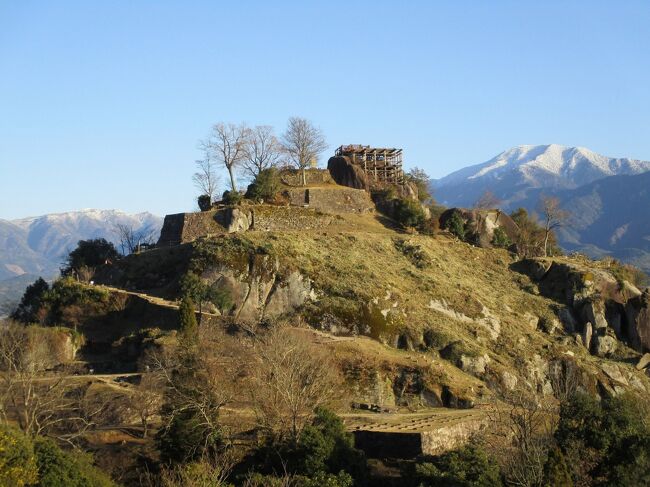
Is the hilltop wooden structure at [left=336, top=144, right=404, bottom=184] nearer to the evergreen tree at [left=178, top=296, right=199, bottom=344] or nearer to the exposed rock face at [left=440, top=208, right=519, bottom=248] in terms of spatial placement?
the exposed rock face at [left=440, top=208, right=519, bottom=248]

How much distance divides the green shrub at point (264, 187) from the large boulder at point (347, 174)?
8.79 metres

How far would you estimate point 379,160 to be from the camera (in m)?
82.6

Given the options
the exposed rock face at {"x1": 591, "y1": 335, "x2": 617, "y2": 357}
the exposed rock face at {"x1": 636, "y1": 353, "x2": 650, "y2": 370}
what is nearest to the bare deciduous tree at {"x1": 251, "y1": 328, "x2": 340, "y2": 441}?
the exposed rock face at {"x1": 591, "y1": 335, "x2": 617, "y2": 357}

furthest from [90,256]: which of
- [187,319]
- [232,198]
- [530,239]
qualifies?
[530,239]

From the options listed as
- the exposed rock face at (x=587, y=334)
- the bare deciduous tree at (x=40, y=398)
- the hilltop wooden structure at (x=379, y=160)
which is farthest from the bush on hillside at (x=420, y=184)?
the bare deciduous tree at (x=40, y=398)

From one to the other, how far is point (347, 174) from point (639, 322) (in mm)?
28393

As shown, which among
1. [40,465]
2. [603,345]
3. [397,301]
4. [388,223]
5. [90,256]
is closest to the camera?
[40,465]

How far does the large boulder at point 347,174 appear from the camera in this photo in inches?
2992

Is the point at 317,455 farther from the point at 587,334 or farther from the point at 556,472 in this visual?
the point at 587,334

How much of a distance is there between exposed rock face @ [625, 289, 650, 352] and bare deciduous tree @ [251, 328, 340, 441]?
2854cm

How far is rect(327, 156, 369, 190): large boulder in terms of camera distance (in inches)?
2992

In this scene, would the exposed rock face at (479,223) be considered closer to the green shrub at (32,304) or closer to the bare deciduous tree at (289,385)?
the bare deciduous tree at (289,385)

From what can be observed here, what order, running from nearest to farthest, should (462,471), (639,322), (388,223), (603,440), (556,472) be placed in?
(556,472) < (462,471) < (603,440) < (639,322) < (388,223)

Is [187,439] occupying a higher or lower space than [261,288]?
lower
